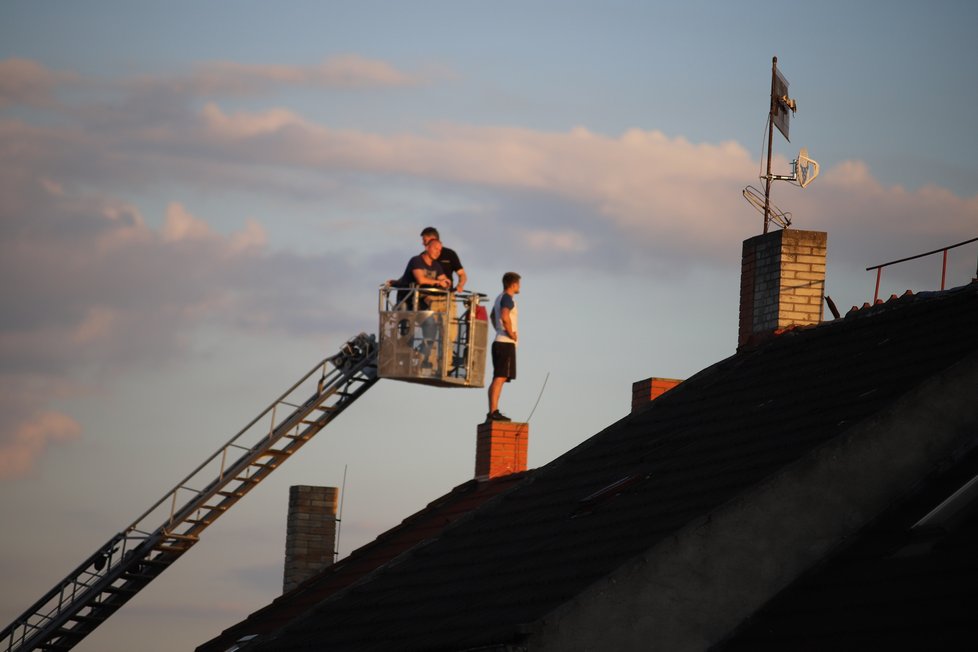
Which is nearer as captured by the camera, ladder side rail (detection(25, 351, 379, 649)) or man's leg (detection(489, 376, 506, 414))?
man's leg (detection(489, 376, 506, 414))

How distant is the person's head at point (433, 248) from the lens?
2262 centimetres

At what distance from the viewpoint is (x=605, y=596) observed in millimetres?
10141

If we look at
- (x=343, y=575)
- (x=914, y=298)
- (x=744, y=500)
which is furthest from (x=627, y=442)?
(x=343, y=575)

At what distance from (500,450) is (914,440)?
9.39 metres

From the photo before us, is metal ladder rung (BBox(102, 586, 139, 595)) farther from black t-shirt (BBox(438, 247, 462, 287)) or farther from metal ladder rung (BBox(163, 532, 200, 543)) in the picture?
black t-shirt (BBox(438, 247, 462, 287))

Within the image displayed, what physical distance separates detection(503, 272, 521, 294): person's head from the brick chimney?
12.7ft

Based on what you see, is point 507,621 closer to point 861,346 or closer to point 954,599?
point 954,599

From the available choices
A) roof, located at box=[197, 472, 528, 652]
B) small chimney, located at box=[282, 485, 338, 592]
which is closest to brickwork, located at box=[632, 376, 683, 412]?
roof, located at box=[197, 472, 528, 652]

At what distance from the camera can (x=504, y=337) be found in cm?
2025

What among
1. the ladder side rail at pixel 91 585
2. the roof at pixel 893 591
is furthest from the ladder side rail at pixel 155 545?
the roof at pixel 893 591

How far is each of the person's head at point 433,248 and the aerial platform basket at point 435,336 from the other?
0.49 m

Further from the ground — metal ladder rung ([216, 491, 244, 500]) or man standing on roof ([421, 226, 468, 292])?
man standing on roof ([421, 226, 468, 292])

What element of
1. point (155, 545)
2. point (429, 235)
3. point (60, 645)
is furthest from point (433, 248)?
point (60, 645)

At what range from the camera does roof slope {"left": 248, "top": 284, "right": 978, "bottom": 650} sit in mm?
10914
